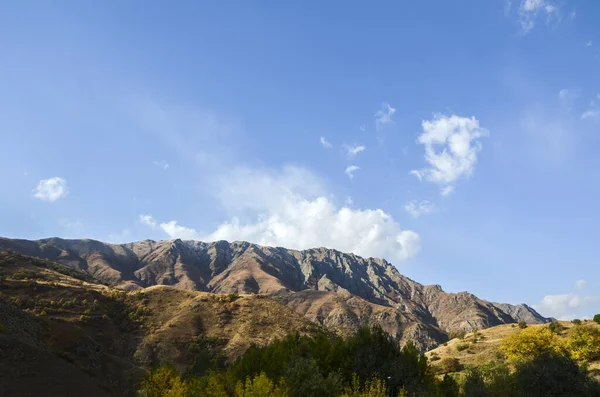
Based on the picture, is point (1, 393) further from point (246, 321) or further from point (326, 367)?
point (246, 321)

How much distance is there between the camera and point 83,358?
58750 mm

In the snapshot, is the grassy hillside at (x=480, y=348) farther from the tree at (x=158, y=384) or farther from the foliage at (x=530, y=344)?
the tree at (x=158, y=384)

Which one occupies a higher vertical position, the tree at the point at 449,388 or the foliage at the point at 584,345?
the foliage at the point at 584,345

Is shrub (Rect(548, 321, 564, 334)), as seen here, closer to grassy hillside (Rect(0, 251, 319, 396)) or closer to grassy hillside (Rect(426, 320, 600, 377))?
grassy hillside (Rect(426, 320, 600, 377))

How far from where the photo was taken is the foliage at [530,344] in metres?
55.8

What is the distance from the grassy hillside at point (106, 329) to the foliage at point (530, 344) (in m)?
38.1

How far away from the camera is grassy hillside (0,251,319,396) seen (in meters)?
40.8

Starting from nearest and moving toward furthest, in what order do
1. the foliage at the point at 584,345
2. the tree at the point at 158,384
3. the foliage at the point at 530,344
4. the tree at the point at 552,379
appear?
the tree at the point at 552,379 → the tree at the point at 158,384 → the foliage at the point at 584,345 → the foliage at the point at 530,344

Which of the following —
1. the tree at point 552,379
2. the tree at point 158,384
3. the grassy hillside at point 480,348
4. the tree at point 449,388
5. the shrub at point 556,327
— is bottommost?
the tree at point 158,384

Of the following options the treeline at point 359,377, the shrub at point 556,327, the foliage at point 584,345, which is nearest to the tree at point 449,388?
the treeline at point 359,377

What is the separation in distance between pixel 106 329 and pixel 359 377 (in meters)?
58.8

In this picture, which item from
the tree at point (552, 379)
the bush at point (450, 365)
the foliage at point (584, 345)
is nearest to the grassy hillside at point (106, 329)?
the bush at point (450, 365)

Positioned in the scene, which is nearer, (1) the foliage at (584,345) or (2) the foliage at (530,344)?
(1) the foliage at (584,345)

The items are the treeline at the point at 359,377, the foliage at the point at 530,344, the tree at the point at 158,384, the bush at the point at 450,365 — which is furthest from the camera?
the bush at the point at 450,365
